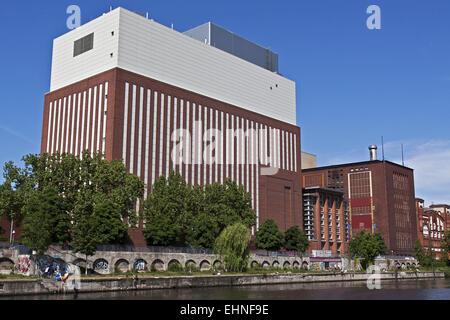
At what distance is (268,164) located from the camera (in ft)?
402

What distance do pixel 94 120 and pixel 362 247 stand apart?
236 feet

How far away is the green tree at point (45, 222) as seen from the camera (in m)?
60.0

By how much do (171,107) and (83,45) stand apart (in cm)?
2261

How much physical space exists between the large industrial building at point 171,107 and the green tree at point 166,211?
686 cm

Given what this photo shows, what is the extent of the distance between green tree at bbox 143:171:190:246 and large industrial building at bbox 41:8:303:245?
6.86m

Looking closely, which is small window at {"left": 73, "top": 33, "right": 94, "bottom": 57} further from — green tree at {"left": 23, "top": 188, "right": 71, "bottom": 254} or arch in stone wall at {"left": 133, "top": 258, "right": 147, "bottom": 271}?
arch in stone wall at {"left": 133, "top": 258, "right": 147, "bottom": 271}

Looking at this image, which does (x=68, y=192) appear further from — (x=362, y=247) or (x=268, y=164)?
(x=362, y=247)

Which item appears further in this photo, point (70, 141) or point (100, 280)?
point (70, 141)

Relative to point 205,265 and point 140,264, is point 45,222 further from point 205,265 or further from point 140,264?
point 205,265

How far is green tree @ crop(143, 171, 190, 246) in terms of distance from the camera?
80.0 meters

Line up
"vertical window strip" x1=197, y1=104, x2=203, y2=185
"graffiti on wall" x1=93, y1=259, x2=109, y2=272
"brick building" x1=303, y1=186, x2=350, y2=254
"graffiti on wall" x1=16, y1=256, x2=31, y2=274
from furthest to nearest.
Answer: "brick building" x1=303, y1=186, x2=350, y2=254 → "vertical window strip" x1=197, y1=104, x2=203, y2=185 → "graffiti on wall" x1=93, y1=259, x2=109, y2=272 → "graffiti on wall" x1=16, y1=256, x2=31, y2=274

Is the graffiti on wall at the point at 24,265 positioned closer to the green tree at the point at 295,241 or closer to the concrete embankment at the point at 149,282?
the concrete embankment at the point at 149,282

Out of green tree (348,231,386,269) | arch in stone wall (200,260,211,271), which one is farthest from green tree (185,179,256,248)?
green tree (348,231,386,269)
